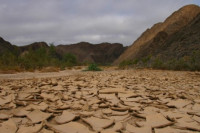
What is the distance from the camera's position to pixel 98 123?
5.20 ft

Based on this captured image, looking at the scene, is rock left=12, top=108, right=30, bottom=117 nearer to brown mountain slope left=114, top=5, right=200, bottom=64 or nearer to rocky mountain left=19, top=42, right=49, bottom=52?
brown mountain slope left=114, top=5, right=200, bottom=64

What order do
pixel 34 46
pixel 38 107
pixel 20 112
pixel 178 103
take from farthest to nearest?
pixel 34 46, pixel 178 103, pixel 38 107, pixel 20 112

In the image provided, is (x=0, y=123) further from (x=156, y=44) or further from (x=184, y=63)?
(x=156, y=44)

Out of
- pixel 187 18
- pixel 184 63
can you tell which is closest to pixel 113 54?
pixel 187 18

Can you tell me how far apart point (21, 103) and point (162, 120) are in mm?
1481

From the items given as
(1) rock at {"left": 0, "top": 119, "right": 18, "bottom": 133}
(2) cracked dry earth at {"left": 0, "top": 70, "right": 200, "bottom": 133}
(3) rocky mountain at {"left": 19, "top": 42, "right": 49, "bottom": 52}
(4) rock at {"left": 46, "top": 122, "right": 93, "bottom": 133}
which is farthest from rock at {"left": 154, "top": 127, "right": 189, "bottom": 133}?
(3) rocky mountain at {"left": 19, "top": 42, "right": 49, "bottom": 52}

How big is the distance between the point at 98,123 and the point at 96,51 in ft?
240

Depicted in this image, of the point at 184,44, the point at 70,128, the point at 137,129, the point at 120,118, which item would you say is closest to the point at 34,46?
the point at 184,44

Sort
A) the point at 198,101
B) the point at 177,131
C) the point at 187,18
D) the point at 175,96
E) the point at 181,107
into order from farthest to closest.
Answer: the point at 187,18 → the point at 175,96 → the point at 198,101 → the point at 181,107 → the point at 177,131

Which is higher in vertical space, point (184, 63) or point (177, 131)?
point (184, 63)

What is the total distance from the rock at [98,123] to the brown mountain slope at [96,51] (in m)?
66.4

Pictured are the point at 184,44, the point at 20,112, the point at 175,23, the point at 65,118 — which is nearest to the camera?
the point at 65,118

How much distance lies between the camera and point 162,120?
163 cm

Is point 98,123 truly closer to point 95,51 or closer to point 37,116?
point 37,116
